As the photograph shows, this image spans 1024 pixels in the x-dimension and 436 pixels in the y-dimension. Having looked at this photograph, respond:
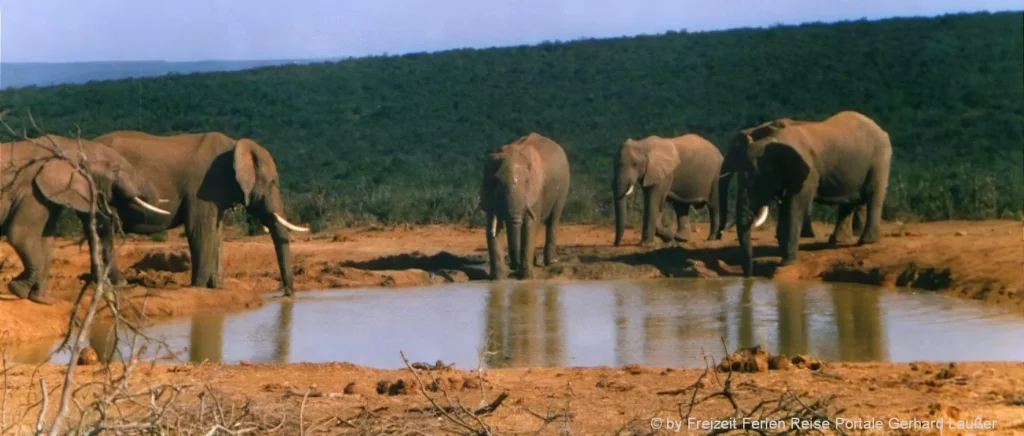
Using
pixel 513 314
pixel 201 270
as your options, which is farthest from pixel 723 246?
pixel 201 270

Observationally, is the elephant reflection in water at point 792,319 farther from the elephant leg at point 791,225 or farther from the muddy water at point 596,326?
the elephant leg at point 791,225

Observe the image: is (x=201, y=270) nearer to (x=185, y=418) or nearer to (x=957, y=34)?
(x=185, y=418)

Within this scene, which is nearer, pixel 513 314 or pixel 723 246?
pixel 513 314

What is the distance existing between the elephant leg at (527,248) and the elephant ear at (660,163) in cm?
454

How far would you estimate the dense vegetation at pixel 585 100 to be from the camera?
135ft

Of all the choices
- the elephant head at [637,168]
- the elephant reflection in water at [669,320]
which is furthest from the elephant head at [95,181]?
the elephant head at [637,168]

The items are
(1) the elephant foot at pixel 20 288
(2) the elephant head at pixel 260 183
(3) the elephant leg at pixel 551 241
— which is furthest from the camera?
(3) the elephant leg at pixel 551 241

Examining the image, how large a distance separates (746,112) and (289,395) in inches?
1736

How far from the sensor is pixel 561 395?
26.7 ft

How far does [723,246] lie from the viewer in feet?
60.1

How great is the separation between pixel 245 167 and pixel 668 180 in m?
8.43

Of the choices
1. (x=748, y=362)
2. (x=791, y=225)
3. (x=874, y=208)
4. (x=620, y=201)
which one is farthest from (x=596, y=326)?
(x=620, y=201)

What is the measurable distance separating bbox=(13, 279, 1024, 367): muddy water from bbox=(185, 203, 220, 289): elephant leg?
33.3 inches

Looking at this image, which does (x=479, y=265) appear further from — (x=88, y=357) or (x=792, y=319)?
(x=88, y=357)
